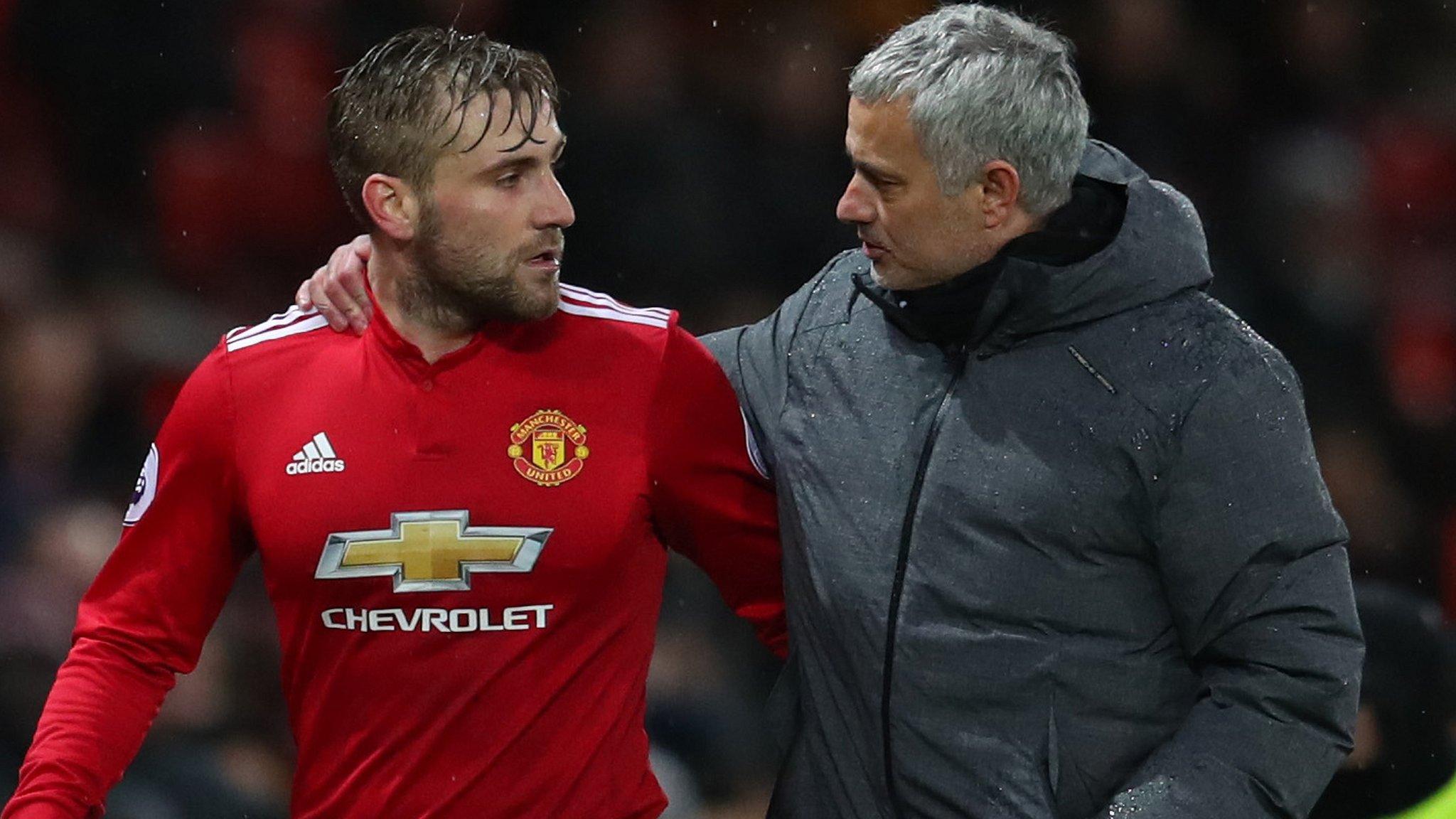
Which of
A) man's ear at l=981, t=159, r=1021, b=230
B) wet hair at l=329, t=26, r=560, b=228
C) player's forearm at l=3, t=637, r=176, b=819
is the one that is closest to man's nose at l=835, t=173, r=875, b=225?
man's ear at l=981, t=159, r=1021, b=230

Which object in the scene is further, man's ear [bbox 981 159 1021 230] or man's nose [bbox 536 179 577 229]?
man's nose [bbox 536 179 577 229]

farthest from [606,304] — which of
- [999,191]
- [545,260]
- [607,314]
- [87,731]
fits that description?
[87,731]

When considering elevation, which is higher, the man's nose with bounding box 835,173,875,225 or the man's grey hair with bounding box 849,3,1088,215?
the man's grey hair with bounding box 849,3,1088,215

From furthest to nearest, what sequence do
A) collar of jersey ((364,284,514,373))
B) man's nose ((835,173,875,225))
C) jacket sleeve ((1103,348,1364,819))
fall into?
collar of jersey ((364,284,514,373)) → man's nose ((835,173,875,225)) → jacket sleeve ((1103,348,1364,819))

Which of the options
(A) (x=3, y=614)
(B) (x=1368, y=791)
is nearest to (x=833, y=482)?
(B) (x=1368, y=791)

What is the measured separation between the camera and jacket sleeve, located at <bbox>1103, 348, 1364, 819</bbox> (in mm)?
2213

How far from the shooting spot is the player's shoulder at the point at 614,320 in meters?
2.59

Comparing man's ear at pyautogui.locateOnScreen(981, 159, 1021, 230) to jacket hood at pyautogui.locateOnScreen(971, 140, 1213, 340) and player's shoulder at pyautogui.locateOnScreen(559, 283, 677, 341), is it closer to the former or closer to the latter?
jacket hood at pyautogui.locateOnScreen(971, 140, 1213, 340)

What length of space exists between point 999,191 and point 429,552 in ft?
2.72

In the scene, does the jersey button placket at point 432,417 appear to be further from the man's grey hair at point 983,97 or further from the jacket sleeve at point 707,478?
the man's grey hair at point 983,97

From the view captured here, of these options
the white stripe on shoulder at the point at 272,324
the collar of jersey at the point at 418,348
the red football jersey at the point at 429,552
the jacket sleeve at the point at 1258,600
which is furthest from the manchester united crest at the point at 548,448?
the jacket sleeve at the point at 1258,600

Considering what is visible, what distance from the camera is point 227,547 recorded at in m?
2.59

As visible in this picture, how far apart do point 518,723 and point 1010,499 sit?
2.20 feet

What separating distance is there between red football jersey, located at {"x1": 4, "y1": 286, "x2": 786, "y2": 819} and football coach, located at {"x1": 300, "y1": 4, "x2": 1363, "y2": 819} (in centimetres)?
25
